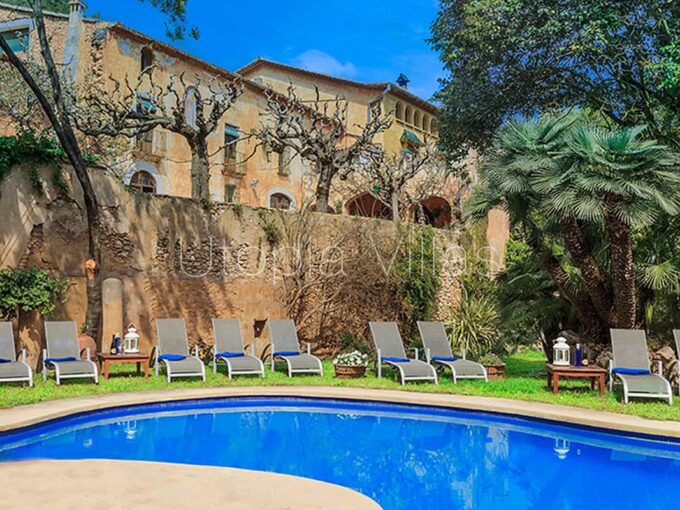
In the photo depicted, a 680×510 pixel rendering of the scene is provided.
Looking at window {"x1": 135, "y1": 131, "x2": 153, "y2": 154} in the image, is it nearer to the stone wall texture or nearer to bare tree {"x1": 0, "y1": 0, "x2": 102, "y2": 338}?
the stone wall texture

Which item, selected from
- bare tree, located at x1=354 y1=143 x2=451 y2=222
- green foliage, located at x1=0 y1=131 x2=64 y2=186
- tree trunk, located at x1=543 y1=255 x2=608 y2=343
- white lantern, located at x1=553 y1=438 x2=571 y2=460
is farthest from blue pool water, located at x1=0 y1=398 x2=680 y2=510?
bare tree, located at x1=354 y1=143 x2=451 y2=222

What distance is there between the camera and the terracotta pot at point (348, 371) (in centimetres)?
1177

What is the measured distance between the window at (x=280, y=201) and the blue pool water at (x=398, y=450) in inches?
822

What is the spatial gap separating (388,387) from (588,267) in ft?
13.5

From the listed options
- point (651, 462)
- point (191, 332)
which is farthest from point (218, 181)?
point (651, 462)

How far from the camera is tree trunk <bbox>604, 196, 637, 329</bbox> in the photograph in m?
10.5

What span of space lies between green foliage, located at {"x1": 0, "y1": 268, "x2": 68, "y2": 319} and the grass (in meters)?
1.36

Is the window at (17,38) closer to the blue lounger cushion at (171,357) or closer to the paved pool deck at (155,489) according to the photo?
the blue lounger cushion at (171,357)

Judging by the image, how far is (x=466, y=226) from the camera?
785 inches

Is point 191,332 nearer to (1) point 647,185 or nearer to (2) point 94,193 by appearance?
(2) point 94,193

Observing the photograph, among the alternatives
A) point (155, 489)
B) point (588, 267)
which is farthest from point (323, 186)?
point (155, 489)

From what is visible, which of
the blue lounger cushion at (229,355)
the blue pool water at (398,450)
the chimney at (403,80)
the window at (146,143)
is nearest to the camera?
the blue pool water at (398,450)

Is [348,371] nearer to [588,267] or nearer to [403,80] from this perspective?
[588,267]

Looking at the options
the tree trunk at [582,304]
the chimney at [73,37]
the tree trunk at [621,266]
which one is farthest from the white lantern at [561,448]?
the chimney at [73,37]
